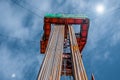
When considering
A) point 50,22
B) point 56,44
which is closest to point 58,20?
point 50,22

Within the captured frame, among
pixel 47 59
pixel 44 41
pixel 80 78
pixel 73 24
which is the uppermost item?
pixel 73 24

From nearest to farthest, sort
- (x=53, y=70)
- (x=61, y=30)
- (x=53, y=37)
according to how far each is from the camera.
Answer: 1. (x=53, y=70)
2. (x=53, y=37)
3. (x=61, y=30)

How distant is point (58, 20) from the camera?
2158cm

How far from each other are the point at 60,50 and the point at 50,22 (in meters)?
7.74

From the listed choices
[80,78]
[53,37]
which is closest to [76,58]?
[80,78]

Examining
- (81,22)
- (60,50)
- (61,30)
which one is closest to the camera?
(60,50)

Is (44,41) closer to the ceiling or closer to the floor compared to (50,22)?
closer to the floor

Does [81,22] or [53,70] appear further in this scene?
[81,22]

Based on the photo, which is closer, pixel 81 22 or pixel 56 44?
pixel 56 44

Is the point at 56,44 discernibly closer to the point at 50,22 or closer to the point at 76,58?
the point at 76,58

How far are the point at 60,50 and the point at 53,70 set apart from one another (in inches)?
120

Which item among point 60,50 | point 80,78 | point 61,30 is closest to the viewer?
point 80,78

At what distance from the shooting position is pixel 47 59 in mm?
12633

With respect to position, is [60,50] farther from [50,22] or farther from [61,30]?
[50,22]
